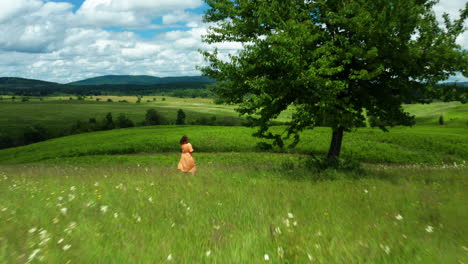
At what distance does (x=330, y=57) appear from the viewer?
43.4ft

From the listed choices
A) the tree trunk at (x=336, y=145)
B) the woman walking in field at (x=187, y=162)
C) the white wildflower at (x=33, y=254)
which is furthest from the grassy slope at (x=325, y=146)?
the white wildflower at (x=33, y=254)

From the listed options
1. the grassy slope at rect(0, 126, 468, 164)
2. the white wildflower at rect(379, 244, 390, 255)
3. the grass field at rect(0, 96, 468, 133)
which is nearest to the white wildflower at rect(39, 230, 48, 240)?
the white wildflower at rect(379, 244, 390, 255)

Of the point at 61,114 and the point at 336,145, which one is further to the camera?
the point at 61,114

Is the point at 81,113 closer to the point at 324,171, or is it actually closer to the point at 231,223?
the point at 324,171

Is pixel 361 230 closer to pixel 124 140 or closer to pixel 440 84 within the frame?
pixel 440 84

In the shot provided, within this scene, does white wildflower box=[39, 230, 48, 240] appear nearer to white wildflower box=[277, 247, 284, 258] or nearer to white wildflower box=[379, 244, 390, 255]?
white wildflower box=[277, 247, 284, 258]

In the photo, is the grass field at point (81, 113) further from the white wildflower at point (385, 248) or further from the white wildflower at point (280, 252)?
the white wildflower at point (280, 252)

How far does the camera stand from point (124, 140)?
51.8 metres

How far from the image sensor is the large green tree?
43.3 ft

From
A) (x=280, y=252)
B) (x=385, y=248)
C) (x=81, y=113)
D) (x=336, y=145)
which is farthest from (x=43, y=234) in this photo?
(x=81, y=113)

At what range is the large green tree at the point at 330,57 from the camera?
43.3 feet

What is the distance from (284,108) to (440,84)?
25.8ft

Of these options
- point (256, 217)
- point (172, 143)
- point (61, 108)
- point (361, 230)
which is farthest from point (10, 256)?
point (61, 108)

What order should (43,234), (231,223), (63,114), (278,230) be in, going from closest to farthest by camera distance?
(43,234)
(278,230)
(231,223)
(63,114)
